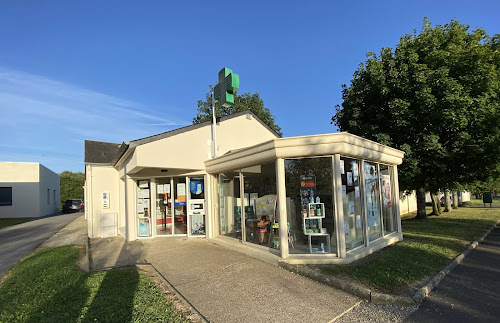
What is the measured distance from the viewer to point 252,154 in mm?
7844

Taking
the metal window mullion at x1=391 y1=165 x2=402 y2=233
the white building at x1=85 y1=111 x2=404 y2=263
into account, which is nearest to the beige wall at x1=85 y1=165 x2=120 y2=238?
the white building at x1=85 y1=111 x2=404 y2=263

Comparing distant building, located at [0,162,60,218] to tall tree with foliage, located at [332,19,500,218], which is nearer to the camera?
tall tree with foliage, located at [332,19,500,218]

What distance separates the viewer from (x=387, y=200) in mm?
9500

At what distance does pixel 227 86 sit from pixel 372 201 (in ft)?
20.2

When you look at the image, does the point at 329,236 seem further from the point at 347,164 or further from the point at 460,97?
the point at 460,97

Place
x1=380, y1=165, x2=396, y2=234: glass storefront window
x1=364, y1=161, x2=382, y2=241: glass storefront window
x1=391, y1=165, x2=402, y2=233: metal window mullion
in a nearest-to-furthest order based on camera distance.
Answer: x1=364, y1=161, x2=382, y2=241: glass storefront window
x1=380, y1=165, x2=396, y2=234: glass storefront window
x1=391, y1=165, x2=402, y2=233: metal window mullion

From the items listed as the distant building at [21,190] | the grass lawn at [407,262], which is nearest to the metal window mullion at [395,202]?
the grass lawn at [407,262]

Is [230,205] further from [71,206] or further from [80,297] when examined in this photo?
[71,206]

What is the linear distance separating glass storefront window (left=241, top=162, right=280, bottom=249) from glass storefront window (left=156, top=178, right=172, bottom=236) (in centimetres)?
391

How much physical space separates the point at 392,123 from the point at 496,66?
16.3 feet

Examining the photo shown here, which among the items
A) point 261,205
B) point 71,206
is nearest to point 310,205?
point 261,205

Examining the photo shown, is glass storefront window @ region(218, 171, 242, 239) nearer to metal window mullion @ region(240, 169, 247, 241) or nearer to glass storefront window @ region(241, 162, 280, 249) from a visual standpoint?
metal window mullion @ region(240, 169, 247, 241)

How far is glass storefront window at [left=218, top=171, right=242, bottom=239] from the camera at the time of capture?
912 cm

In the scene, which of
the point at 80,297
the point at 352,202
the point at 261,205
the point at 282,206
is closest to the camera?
the point at 80,297
